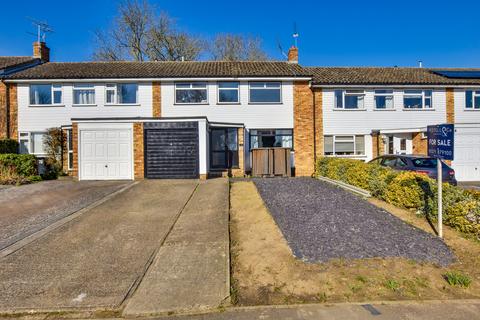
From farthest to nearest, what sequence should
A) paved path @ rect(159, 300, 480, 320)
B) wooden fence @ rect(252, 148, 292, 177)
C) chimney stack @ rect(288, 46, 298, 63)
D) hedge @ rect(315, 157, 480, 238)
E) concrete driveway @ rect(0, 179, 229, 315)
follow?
chimney stack @ rect(288, 46, 298, 63), wooden fence @ rect(252, 148, 292, 177), hedge @ rect(315, 157, 480, 238), concrete driveway @ rect(0, 179, 229, 315), paved path @ rect(159, 300, 480, 320)

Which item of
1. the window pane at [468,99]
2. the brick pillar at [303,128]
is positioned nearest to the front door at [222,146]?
the brick pillar at [303,128]

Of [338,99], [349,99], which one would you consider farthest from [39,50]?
[349,99]

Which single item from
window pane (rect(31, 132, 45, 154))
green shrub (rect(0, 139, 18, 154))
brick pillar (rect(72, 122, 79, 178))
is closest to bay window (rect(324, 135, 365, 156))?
brick pillar (rect(72, 122, 79, 178))

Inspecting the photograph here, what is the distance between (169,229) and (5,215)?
175 inches

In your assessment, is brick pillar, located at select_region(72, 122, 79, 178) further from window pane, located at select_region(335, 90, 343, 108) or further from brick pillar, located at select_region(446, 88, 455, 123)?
brick pillar, located at select_region(446, 88, 455, 123)

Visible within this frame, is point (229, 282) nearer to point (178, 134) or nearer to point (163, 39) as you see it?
point (178, 134)

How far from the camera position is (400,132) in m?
15.0

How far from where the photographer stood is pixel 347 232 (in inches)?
200

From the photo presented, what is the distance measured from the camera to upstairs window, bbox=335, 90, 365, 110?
15.5m

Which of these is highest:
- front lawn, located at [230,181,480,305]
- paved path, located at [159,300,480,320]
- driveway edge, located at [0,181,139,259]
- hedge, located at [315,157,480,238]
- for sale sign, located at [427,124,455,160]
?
for sale sign, located at [427,124,455,160]

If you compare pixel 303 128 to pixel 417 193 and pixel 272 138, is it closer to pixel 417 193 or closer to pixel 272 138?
pixel 272 138

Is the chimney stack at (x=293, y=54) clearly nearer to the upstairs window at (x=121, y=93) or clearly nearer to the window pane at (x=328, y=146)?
the window pane at (x=328, y=146)

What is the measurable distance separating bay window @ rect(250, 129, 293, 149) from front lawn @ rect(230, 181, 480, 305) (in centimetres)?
1025

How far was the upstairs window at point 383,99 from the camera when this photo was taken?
51.1ft
